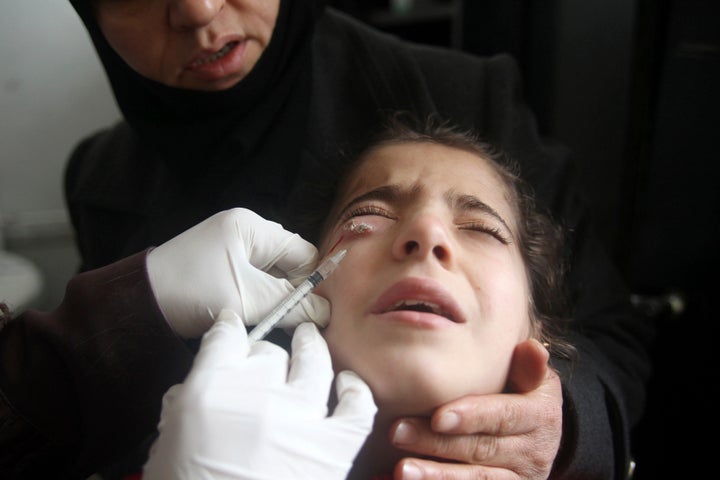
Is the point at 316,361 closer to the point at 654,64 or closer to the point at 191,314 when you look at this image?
the point at 191,314

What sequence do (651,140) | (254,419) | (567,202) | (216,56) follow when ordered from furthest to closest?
(651,140), (567,202), (216,56), (254,419)

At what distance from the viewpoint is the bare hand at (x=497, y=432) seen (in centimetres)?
60

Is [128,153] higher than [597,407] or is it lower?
higher

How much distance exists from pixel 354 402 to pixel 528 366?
0.21 metres

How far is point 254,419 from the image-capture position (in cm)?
51

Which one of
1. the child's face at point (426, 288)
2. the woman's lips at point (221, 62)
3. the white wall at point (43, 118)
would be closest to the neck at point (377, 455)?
the child's face at point (426, 288)

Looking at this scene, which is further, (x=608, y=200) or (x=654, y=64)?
(x=608, y=200)

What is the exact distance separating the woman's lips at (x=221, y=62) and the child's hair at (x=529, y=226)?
0.21 meters

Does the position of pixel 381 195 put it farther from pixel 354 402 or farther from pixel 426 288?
pixel 354 402

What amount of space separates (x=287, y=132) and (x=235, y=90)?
0.31ft

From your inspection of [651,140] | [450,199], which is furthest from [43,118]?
[651,140]

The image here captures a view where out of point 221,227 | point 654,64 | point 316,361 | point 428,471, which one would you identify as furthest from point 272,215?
point 654,64

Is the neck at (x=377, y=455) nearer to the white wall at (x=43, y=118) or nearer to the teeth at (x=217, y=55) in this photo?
the white wall at (x=43, y=118)

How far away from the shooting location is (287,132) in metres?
0.91
